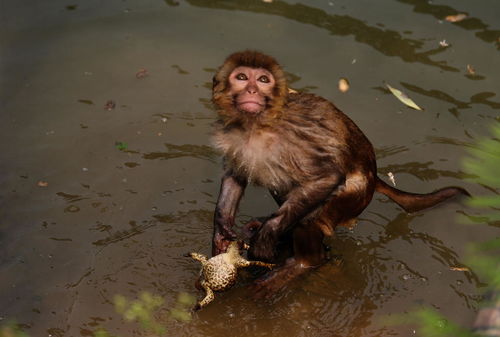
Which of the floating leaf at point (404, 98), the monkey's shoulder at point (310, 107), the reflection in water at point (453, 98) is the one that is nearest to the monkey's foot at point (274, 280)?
the monkey's shoulder at point (310, 107)

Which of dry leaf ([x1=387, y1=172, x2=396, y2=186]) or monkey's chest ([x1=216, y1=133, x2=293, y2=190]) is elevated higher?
monkey's chest ([x1=216, y1=133, x2=293, y2=190])

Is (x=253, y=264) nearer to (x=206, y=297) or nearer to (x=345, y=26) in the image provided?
(x=206, y=297)

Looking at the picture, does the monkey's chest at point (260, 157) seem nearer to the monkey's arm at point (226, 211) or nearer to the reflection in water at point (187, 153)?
the monkey's arm at point (226, 211)

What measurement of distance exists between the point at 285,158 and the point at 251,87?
1.61ft

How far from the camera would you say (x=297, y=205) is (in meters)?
3.91

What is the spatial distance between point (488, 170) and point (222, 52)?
5.32 metres

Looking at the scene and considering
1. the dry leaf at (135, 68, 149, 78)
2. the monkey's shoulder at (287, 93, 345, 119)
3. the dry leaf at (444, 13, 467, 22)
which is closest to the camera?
the monkey's shoulder at (287, 93, 345, 119)

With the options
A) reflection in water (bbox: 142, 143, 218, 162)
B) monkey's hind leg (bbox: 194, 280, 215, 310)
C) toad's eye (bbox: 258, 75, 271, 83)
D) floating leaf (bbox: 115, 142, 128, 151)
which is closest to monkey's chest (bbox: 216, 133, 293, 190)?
toad's eye (bbox: 258, 75, 271, 83)

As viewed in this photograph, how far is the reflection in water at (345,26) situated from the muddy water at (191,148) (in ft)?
0.07

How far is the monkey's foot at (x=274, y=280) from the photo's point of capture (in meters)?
4.17

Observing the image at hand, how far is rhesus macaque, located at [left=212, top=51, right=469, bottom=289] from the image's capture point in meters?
3.75

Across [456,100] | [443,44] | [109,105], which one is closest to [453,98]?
[456,100]

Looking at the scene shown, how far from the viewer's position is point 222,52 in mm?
6367

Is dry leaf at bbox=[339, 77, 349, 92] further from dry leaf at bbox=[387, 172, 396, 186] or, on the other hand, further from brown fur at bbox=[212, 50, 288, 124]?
brown fur at bbox=[212, 50, 288, 124]
